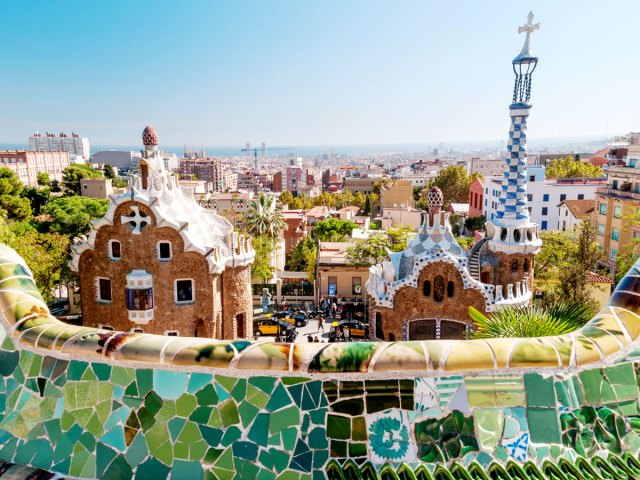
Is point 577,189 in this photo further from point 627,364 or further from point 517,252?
point 627,364

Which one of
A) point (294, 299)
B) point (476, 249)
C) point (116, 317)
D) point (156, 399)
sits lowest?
point (294, 299)

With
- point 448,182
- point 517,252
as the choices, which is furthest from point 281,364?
point 448,182

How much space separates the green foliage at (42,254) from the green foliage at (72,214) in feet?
35.8

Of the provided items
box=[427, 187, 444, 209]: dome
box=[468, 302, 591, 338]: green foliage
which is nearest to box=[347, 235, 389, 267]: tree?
box=[427, 187, 444, 209]: dome

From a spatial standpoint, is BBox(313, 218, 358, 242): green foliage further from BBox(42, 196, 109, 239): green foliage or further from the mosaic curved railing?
the mosaic curved railing

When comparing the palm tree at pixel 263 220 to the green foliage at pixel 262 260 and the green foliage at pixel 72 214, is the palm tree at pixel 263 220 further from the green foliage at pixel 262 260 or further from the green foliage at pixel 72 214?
the green foliage at pixel 72 214

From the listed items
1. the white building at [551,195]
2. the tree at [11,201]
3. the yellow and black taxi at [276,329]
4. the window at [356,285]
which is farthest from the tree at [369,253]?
the tree at [11,201]

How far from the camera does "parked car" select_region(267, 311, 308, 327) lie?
89.7 feet

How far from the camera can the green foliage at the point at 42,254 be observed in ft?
78.9

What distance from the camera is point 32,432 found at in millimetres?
4508

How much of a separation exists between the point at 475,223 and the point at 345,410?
196 ft

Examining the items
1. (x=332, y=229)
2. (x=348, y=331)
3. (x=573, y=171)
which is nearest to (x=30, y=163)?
(x=332, y=229)

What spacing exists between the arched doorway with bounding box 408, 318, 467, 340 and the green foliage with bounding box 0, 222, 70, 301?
57.1 ft

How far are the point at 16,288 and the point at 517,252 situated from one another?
18.4m
